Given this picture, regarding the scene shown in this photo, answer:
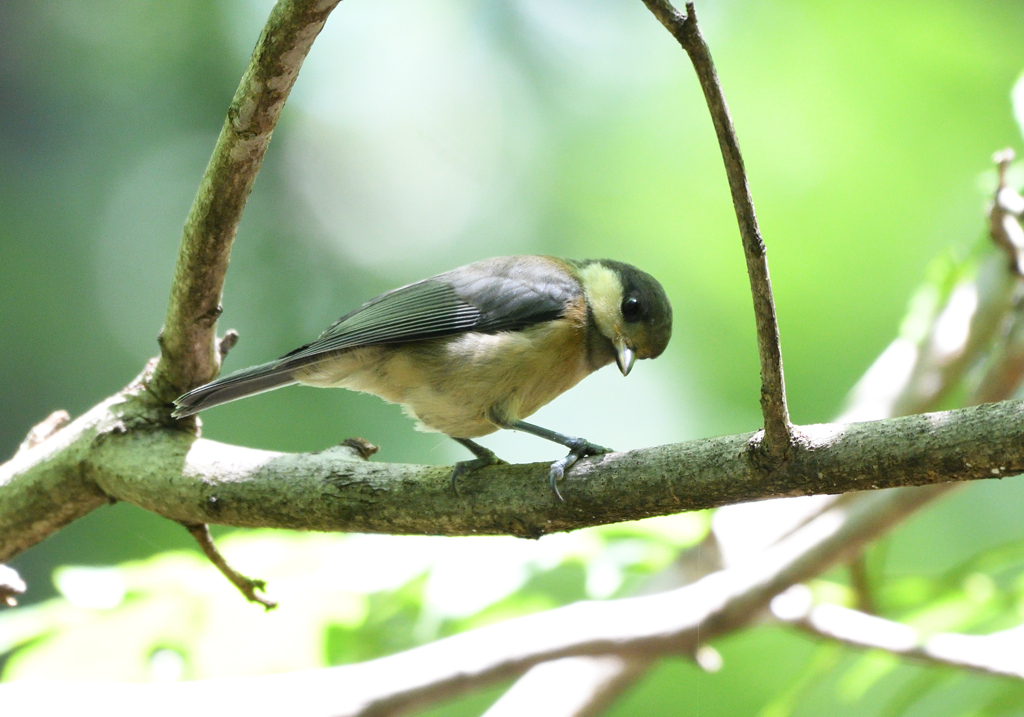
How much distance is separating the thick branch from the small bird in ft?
0.35

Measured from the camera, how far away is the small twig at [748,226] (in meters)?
1.19

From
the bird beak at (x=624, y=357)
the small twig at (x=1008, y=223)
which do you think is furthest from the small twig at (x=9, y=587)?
the small twig at (x=1008, y=223)

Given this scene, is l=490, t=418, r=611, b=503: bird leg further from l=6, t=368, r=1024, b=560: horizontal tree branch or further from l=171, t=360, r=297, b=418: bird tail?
l=171, t=360, r=297, b=418: bird tail

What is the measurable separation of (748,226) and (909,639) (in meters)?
1.60

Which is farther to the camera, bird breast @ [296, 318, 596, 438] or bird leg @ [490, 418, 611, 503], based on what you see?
bird breast @ [296, 318, 596, 438]

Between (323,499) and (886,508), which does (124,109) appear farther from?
(886,508)

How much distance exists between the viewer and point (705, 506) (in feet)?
4.61

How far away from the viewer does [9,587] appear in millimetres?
1980

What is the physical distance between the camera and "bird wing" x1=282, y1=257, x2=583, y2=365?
234 centimetres

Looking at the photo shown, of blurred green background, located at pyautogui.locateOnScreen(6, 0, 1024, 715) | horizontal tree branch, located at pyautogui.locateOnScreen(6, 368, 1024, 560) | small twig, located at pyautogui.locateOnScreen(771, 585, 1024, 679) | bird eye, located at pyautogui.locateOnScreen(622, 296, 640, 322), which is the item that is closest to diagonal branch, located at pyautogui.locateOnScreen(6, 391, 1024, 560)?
horizontal tree branch, located at pyautogui.locateOnScreen(6, 368, 1024, 560)

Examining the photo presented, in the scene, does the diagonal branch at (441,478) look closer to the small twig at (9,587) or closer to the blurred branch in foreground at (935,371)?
the small twig at (9,587)

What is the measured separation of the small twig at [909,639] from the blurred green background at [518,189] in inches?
57.3

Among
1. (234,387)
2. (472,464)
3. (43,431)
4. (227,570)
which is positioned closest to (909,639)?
(472,464)

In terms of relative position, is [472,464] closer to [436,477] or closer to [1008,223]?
[436,477]
